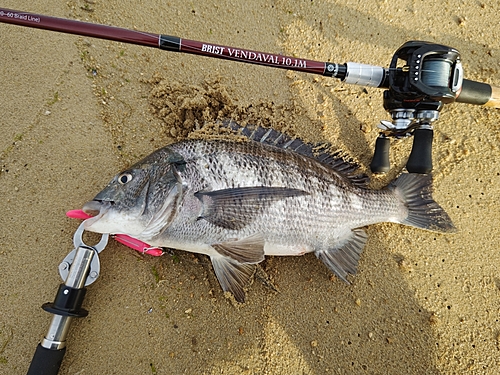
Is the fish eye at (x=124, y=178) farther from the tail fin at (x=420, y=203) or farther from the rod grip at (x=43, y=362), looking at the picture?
the tail fin at (x=420, y=203)

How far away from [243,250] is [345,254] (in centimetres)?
77

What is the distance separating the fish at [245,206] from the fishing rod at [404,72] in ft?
1.62

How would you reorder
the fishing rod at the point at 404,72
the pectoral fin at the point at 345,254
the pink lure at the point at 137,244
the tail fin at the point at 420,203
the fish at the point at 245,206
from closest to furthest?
the fishing rod at the point at 404,72 → the fish at the point at 245,206 → the pink lure at the point at 137,244 → the pectoral fin at the point at 345,254 → the tail fin at the point at 420,203

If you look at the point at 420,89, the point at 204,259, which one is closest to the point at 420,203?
the point at 420,89

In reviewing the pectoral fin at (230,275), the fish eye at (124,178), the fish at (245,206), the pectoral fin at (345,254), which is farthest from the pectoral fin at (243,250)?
the fish eye at (124,178)

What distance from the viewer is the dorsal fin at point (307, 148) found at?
244cm

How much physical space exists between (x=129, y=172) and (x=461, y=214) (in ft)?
8.17

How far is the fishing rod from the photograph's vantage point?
185cm

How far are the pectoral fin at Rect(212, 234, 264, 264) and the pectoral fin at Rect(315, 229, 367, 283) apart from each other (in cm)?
47

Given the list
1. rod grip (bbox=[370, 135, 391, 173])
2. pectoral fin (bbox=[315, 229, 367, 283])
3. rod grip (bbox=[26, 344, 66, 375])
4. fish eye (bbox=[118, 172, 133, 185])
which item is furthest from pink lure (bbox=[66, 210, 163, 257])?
rod grip (bbox=[370, 135, 391, 173])

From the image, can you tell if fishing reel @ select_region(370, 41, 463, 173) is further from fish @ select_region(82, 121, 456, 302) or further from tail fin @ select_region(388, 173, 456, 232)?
fish @ select_region(82, 121, 456, 302)

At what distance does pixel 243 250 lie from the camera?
7.04ft

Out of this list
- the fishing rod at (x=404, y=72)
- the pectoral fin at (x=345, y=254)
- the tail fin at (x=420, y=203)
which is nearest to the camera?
the fishing rod at (x=404, y=72)

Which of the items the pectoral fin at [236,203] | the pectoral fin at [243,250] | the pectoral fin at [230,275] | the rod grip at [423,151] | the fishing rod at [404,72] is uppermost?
the fishing rod at [404,72]
